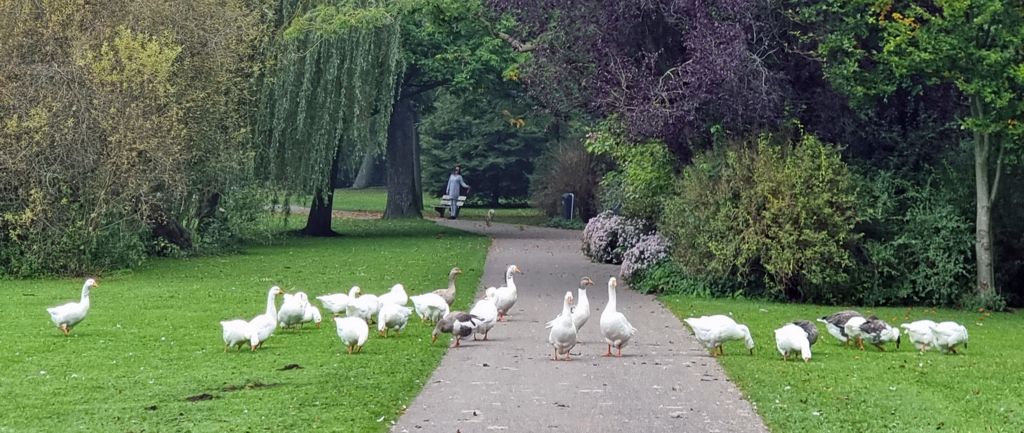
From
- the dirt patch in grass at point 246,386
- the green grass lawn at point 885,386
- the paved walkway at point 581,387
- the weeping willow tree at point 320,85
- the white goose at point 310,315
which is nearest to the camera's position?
the paved walkway at point 581,387

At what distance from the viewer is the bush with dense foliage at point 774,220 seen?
2261 centimetres

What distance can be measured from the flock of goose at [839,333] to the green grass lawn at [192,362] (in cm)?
302

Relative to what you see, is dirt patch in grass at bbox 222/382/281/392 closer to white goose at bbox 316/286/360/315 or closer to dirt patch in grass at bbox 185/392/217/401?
dirt patch in grass at bbox 185/392/217/401

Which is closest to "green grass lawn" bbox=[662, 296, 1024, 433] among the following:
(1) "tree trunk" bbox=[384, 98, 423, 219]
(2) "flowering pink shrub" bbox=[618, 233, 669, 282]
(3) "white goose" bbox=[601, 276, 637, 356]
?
(3) "white goose" bbox=[601, 276, 637, 356]

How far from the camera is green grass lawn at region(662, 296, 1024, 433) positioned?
11211 millimetres

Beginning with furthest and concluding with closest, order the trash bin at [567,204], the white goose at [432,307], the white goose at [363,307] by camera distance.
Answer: the trash bin at [567,204] → the white goose at [432,307] → the white goose at [363,307]

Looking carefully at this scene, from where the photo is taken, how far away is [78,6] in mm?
25766

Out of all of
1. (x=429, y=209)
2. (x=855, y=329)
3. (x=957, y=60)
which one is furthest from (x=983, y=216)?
(x=429, y=209)

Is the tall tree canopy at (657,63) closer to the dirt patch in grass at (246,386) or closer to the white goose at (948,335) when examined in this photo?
the white goose at (948,335)

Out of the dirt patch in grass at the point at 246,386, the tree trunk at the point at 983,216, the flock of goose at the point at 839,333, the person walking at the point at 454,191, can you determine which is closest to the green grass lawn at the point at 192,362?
the dirt patch in grass at the point at 246,386

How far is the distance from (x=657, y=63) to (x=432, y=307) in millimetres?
8799

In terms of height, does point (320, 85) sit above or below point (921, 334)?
above

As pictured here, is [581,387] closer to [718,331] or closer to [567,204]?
[718,331]

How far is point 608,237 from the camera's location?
30.8 m
